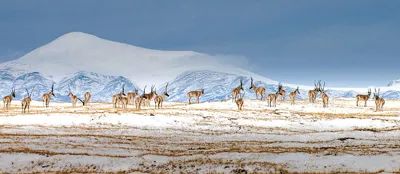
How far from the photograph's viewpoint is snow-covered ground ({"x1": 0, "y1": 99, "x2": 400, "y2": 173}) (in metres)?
39.2

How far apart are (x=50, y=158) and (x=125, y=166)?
5.84 m

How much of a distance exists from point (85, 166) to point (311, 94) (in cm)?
8325

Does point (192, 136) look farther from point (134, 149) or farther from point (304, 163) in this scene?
point (304, 163)

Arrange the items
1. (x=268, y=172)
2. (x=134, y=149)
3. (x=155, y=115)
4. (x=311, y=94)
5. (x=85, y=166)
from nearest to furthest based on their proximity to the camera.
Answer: (x=268, y=172), (x=85, y=166), (x=134, y=149), (x=155, y=115), (x=311, y=94)

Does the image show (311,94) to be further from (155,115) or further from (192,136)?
(192,136)

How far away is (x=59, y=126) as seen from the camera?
68688 mm

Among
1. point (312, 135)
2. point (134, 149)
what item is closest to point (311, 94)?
point (312, 135)

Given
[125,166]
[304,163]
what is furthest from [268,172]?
[125,166]

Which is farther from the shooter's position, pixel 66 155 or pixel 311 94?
pixel 311 94

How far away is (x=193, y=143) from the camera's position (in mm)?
53000

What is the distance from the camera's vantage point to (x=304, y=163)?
130ft

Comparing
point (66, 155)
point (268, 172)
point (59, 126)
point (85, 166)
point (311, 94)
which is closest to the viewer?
point (268, 172)

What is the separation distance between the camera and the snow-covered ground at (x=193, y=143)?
128ft

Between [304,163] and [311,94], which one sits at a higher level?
[311,94]
